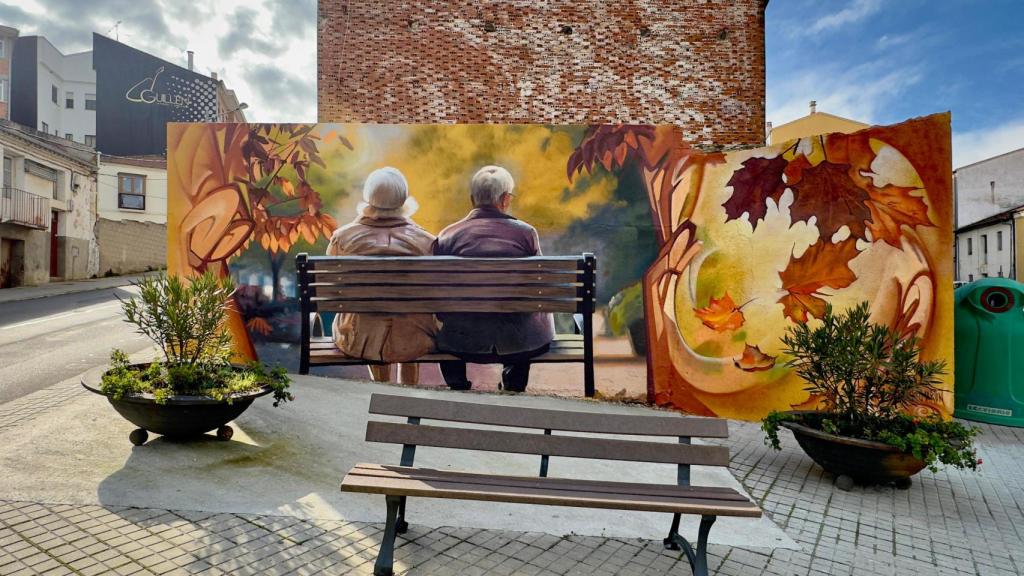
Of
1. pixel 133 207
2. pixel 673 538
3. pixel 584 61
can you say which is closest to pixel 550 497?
pixel 673 538

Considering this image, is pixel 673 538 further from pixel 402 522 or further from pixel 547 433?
pixel 402 522

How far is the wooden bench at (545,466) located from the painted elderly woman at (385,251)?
3614 millimetres

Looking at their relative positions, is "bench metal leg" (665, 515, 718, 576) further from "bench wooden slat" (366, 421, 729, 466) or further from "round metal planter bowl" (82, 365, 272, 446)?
"round metal planter bowl" (82, 365, 272, 446)

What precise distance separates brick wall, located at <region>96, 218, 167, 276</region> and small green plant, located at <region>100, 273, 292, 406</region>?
27.0m

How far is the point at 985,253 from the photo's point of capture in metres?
34.3

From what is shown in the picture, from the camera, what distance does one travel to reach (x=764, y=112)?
14.3 m

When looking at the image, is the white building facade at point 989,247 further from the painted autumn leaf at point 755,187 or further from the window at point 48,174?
the window at point 48,174

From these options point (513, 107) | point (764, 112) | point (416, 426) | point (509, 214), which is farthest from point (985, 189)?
point (416, 426)

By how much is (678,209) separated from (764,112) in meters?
8.96

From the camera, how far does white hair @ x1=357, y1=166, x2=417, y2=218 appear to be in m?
7.20

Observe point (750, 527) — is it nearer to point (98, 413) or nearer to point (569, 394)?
point (569, 394)

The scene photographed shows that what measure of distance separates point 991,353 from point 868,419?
3.49 meters

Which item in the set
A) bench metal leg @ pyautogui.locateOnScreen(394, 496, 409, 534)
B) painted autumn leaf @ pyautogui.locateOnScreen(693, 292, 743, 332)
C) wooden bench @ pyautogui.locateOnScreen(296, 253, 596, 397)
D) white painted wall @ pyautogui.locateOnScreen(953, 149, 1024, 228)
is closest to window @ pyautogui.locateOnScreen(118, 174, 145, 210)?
wooden bench @ pyautogui.locateOnScreen(296, 253, 596, 397)

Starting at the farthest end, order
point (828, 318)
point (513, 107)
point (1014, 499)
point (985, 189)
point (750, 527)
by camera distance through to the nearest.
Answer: point (985, 189)
point (513, 107)
point (828, 318)
point (1014, 499)
point (750, 527)
